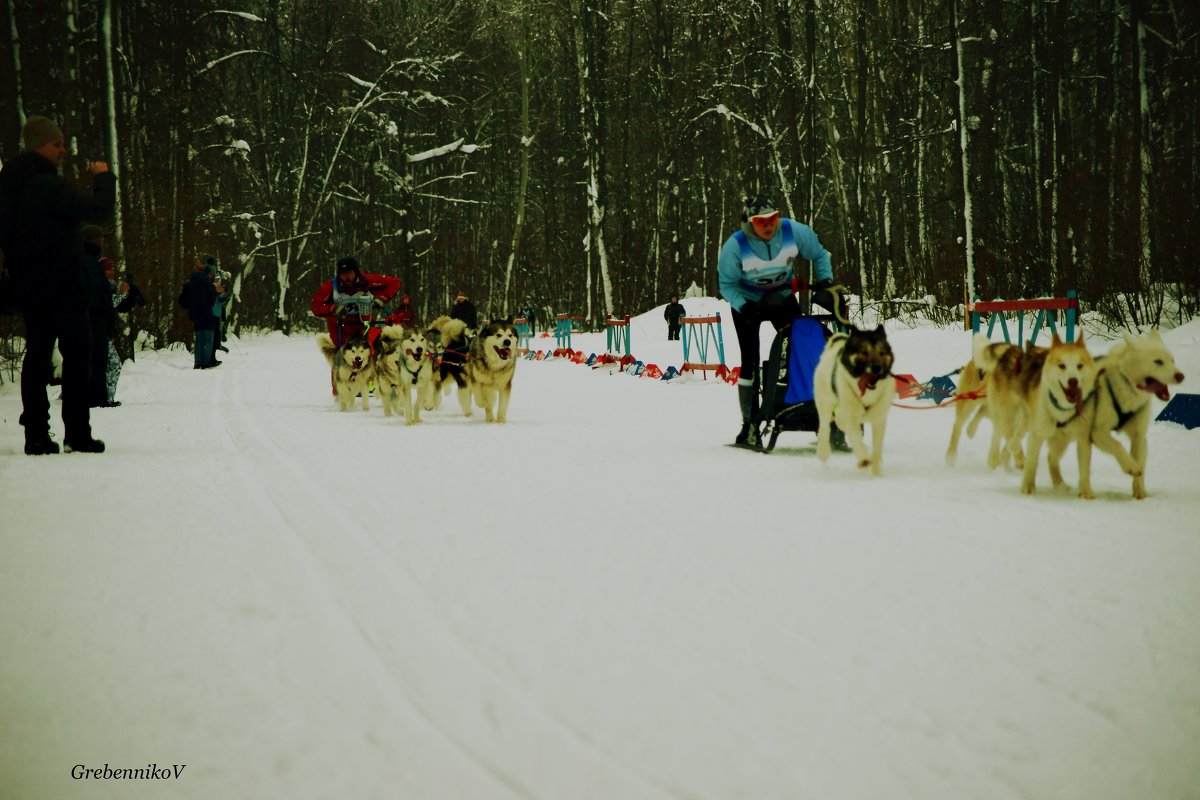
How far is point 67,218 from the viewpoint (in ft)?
24.4

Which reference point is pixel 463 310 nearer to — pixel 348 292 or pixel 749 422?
pixel 348 292

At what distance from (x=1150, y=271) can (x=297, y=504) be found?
38.5 ft

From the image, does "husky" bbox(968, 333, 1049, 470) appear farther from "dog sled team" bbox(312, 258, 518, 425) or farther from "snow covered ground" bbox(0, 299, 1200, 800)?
"dog sled team" bbox(312, 258, 518, 425)

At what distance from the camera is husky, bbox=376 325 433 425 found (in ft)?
34.1

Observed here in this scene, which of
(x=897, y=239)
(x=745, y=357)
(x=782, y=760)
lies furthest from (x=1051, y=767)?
(x=897, y=239)

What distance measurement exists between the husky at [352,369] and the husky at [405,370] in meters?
0.31

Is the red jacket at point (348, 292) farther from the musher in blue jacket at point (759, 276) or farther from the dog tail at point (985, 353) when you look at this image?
the dog tail at point (985, 353)

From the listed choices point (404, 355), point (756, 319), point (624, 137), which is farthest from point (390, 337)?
point (624, 137)

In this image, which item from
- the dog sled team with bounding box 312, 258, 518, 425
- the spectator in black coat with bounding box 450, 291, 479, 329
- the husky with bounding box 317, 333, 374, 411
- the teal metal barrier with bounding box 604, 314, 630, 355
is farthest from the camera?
the teal metal barrier with bounding box 604, 314, 630, 355

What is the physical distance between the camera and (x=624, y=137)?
3100 cm

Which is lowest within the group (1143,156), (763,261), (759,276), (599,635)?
(599,635)

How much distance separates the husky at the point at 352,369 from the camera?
1169 centimetres

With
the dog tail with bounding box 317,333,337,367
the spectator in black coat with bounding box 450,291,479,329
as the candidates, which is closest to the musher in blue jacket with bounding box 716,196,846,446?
the dog tail with bounding box 317,333,337,367

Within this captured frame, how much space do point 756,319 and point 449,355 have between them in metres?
4.57
